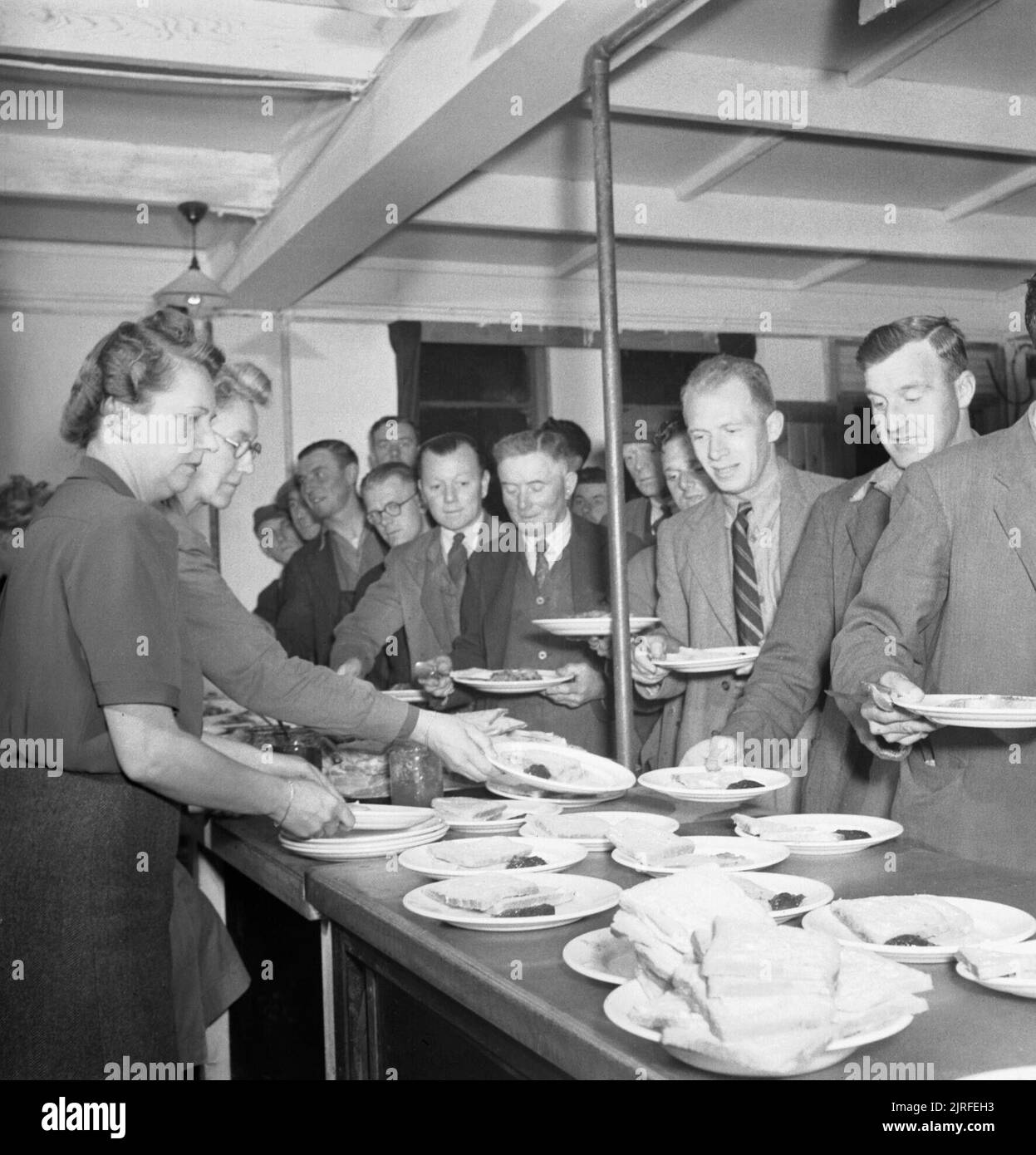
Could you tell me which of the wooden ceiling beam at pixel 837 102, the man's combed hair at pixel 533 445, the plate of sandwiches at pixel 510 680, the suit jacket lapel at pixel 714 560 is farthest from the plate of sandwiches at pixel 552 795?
the wooden ceiling beam at pixel 837 102

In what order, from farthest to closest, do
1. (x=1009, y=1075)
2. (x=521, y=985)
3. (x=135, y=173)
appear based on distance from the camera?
(x=135, y=173) < (x=521, y=985) < (x=1009, y=1075)

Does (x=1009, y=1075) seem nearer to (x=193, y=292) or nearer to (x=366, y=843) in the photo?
(x=366, y=843)

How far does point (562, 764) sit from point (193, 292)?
372cm

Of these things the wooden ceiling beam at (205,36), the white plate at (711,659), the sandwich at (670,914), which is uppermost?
the wooden ceiling beam at (205,36)

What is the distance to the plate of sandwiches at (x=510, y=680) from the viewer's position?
9.47 ft

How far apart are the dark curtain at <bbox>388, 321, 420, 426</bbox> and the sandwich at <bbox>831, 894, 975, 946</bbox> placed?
6.75 metres

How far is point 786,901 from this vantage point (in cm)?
149

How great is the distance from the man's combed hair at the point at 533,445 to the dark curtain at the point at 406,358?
428 centimetres

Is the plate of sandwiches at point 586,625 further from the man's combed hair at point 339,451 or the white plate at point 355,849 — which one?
the man's combed hair at point 339,451

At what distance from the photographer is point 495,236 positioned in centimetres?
709

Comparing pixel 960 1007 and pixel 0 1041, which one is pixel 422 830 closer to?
pixel 0 1041

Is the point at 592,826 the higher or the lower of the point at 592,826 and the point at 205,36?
the lower

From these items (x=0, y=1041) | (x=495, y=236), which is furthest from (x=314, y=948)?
(x=495, y=236)

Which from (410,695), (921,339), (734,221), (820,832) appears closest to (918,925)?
(820,832)
